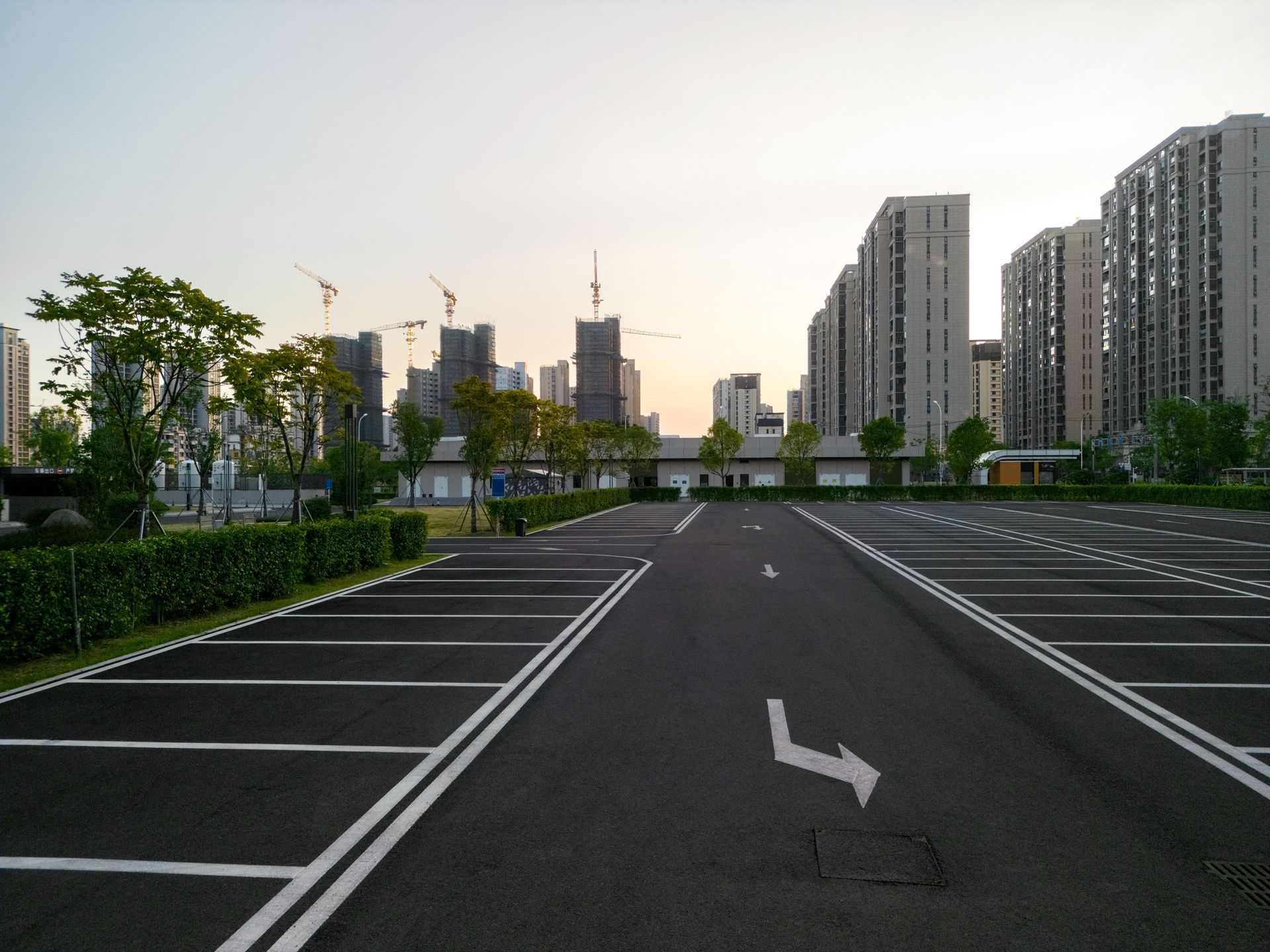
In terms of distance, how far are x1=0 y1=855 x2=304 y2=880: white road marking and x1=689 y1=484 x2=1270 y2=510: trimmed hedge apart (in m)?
53.4

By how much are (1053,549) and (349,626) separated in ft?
68.5

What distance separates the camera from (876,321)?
118562 millimetres

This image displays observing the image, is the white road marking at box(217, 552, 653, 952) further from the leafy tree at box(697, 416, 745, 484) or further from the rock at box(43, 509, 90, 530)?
the leafy tree at box(697, 416, 745, 484)

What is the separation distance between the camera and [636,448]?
71.9 m

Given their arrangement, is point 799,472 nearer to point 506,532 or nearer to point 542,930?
point 506,532

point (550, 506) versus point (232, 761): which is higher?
point (550, 506)

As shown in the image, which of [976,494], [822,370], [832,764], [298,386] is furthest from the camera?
[822,370]

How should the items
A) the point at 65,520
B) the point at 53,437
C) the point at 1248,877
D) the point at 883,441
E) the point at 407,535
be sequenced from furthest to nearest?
the point at 883,441 < the point at 53,437 < the point at 65,520 < the point at 407,535 < the point at 1248,877

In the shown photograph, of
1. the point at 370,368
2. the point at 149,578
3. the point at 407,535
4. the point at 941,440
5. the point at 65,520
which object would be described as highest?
the point at 370,368

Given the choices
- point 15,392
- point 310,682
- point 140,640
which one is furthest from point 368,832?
point 15,392

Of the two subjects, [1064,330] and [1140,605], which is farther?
[1064,330]

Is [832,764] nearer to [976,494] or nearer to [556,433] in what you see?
[556,433]

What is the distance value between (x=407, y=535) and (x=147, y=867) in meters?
17.3

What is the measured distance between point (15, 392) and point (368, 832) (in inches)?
6807
